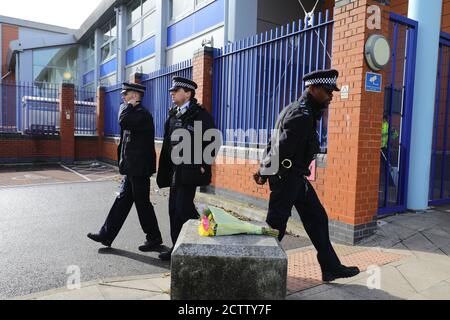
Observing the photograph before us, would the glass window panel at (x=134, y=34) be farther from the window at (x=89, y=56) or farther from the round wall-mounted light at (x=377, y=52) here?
the round wall-mounted light at (x=377, y=52)

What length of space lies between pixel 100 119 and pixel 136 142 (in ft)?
37.0

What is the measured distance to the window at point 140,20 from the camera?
15.6 metres

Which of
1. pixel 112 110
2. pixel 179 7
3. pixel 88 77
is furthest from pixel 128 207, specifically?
pixel 88 77

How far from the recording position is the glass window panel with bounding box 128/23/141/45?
16866 millimetres

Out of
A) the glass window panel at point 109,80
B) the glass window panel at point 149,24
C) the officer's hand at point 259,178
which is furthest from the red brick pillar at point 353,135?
the glass window panel at point 109,80

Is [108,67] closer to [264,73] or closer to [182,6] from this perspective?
[182,6]

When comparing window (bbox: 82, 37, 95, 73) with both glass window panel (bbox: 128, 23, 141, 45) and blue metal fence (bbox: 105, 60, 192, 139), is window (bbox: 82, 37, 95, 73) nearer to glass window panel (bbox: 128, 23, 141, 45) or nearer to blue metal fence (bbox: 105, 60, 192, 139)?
glass window panel (bbox: 128, 23, 141, 45)

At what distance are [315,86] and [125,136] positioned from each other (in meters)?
2.41

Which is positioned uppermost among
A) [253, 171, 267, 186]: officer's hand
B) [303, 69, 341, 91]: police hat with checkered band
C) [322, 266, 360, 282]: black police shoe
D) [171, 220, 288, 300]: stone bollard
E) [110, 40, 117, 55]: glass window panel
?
[110, 40, 117, 55]: glass window panel

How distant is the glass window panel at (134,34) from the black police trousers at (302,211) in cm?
1496

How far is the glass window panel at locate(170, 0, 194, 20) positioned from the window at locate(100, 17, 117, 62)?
6.41 m

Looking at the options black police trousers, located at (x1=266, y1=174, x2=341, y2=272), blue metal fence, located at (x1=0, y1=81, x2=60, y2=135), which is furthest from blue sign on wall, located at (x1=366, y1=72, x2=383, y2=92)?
blue metal fence, located at (x1=0, y1=81, x2=60, y2=135)

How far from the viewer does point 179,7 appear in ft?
44.3
